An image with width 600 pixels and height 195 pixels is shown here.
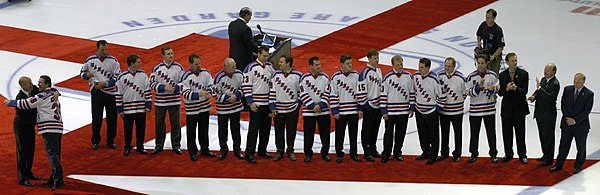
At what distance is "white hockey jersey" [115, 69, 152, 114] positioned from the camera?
41.1ft

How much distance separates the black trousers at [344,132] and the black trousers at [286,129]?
458 mm

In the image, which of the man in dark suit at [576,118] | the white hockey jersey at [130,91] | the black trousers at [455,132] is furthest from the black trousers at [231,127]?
the man in dark suit at [576,118]

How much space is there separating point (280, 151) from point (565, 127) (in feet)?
9.88

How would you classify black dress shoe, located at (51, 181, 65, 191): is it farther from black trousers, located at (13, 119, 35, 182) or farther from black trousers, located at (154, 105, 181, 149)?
black trousers, located at (154, 105, 181, 149)

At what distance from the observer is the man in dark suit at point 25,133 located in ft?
37.7

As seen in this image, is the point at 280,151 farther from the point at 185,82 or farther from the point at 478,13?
the point at 478,13

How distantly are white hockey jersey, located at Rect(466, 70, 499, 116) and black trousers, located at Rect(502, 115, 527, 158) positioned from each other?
0.68 ft

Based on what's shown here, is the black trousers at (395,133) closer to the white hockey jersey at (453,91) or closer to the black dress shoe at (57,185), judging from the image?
the white hockey jersey at (453,91)

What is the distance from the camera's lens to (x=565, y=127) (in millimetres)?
12086

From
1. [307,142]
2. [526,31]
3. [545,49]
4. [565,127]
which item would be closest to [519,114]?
[565,127]

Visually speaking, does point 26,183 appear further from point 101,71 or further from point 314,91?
point 314,91

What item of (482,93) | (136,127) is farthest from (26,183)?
(482,93)

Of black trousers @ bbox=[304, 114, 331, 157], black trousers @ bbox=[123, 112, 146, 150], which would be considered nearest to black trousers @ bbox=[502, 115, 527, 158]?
black trousers @ bbox=[304, 114, 331, 157]

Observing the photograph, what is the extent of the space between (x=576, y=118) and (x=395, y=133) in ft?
6.21
